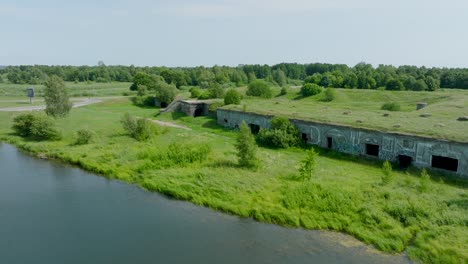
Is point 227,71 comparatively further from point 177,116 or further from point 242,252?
point 242,252

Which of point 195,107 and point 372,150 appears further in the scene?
point 195,107

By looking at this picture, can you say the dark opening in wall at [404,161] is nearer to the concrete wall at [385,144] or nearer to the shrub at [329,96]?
the concrete wall at [385,144]

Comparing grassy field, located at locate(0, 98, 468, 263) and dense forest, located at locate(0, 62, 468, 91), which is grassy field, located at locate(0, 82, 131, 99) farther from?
grassy field, located at locate(0, 98, 468, 263)

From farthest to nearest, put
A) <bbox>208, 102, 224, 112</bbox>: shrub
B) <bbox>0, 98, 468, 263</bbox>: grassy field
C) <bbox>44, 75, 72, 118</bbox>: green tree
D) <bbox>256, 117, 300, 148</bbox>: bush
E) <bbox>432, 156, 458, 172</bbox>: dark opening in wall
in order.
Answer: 1. <bbox>208, 102, 224, 112</bbox>: shrub
2. <bbox>44, 75, 72, 118</bbox>: green tree
3. <bbox>256, 117, 300, 148</bbox>: bush
4. <bbox>432, 156, 458, 172</bbox>: dark opening in wall
5. <bbox>0, 98, 468, 263</bbox>: grassy field

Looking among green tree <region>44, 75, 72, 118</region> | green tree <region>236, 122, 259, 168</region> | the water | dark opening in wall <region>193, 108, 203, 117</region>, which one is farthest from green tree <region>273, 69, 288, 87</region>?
the water

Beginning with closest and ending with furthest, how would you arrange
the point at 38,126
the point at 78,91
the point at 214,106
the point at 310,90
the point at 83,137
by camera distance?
the point at 83,137, the point at 38,126, the point at 214,106, the point at 310,90, the point at 78,91

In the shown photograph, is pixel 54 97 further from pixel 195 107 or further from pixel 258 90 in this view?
pixel 258 90

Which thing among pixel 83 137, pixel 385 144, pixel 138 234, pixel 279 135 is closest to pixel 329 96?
pixel 279 135
